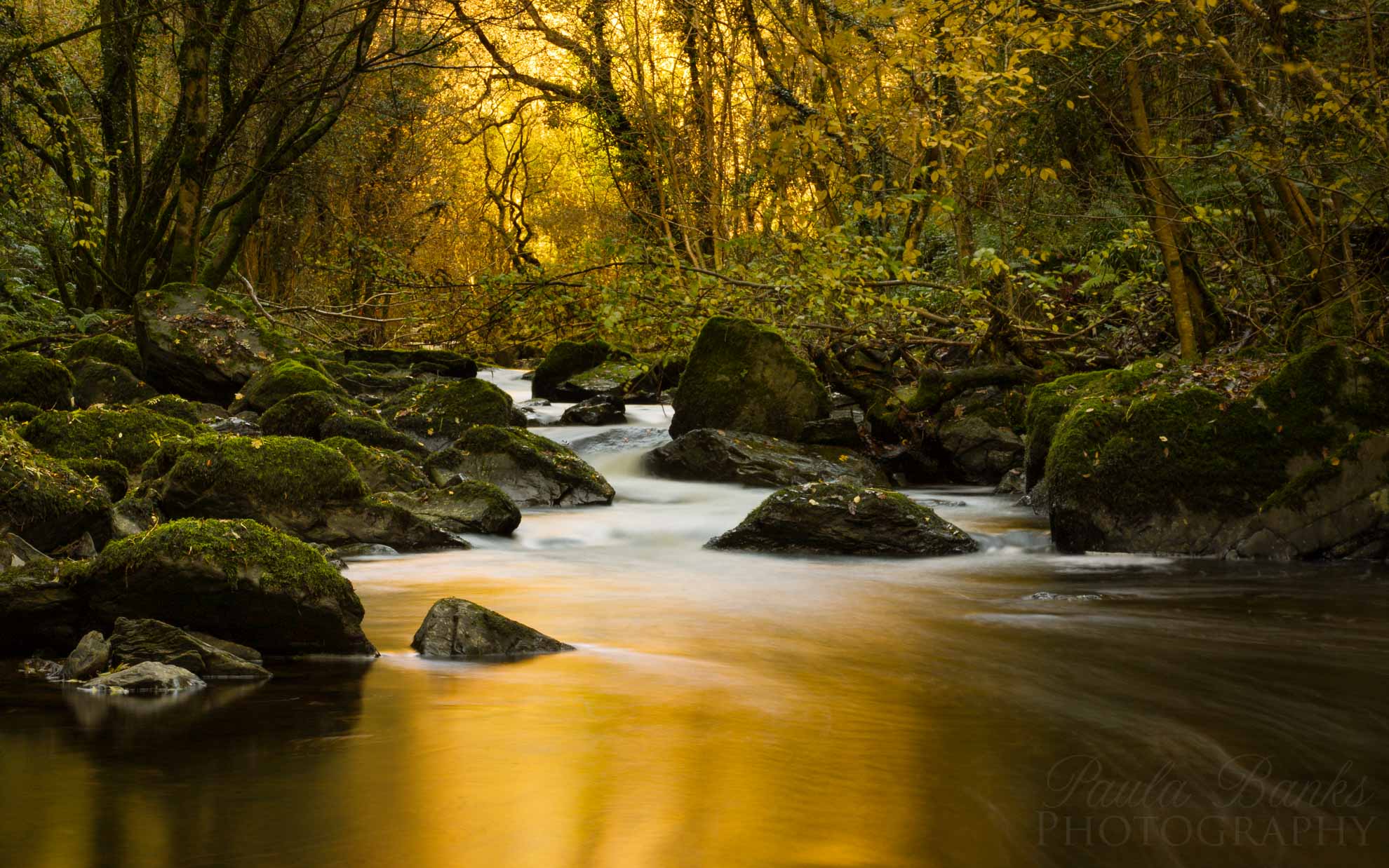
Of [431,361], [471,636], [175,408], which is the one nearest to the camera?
[471,636]

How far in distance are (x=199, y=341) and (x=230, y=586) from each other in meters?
10.7

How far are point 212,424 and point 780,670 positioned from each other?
27.2 feet

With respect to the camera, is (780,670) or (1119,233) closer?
(780,670)

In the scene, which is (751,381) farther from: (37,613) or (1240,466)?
(37,613)

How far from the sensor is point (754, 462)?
42.3ft

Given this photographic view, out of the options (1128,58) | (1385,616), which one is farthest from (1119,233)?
(1385,616)

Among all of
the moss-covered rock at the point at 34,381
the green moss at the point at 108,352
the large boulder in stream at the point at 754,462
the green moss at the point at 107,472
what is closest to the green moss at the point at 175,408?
the moss-covered rock at the point at 34,381

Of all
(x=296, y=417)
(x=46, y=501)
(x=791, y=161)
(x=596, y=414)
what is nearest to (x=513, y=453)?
(x=296, y=417)

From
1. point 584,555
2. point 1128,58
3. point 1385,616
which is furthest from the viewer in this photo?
point 584,555

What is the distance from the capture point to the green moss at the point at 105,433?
8.95 meters

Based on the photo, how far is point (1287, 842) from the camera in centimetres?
316

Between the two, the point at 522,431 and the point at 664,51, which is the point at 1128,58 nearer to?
the point at 522,431

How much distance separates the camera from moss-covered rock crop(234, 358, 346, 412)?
44.3 feet

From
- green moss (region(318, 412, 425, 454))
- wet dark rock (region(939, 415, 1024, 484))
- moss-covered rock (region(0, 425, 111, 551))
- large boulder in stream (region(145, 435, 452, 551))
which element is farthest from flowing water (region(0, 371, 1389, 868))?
wet dark rock (region(939, 415, 1024, 484))
